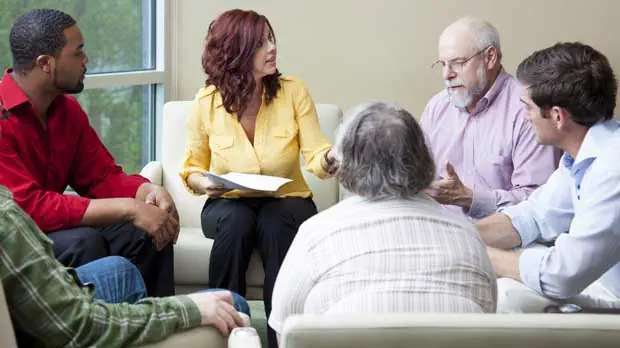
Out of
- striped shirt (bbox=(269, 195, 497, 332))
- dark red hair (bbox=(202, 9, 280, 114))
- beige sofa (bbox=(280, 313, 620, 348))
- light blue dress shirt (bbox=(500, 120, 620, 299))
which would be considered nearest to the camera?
beige sofa (bbox=(280, 313, 620, 348))

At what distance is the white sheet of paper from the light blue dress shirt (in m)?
1.14

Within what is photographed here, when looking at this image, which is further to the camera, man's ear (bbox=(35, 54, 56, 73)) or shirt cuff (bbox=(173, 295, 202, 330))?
man's ear (bbox=(35, 54, 56, 73))

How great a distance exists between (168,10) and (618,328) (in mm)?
3798

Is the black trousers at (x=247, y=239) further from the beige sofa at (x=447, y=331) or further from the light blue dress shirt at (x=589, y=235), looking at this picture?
the beige sofa at (x=447, y=331)

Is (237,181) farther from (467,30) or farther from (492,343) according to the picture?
(492,343)

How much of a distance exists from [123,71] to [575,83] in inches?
105

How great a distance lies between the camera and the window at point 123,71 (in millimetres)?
4473

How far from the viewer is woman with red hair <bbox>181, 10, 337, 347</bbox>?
382cm

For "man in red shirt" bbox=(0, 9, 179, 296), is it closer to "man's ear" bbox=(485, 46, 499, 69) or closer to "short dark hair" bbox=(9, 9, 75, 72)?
"short dark hair" bbox=(9, 9, 75, 72)

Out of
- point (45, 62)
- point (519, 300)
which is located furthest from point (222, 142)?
point (519, 300)

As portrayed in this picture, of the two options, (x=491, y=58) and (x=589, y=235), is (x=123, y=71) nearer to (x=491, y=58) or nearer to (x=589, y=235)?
(x=491, y=58)

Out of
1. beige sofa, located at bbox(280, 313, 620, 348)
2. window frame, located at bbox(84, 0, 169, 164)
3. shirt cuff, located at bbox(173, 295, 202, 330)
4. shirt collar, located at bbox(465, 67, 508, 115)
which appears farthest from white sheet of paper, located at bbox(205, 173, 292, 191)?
beige sofa, located at bbox(280, 313, 620, 348)

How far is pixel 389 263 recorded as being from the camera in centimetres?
205

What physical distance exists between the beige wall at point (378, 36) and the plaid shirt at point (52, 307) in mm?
3203
